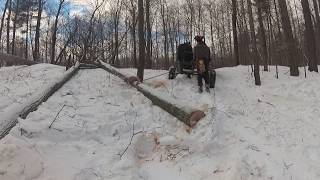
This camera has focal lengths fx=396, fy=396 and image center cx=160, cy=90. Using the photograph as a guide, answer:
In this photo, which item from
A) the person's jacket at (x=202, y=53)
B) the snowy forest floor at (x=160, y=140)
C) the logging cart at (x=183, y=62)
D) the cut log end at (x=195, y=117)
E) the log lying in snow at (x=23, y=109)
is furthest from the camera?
the logging cart at (x=183, y=62)

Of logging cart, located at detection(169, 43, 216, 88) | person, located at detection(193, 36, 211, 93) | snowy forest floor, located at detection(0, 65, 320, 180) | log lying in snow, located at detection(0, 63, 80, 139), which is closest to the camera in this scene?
snowy forest floor, located at detection(0, 65, 320, 180)

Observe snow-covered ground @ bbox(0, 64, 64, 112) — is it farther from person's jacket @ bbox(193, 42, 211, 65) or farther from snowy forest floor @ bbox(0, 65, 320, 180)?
person's jacket @ bbox(193, 42, 211, 65)

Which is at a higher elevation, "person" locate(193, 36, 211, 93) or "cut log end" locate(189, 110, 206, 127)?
"person" locate(193, 36, 211, 93)

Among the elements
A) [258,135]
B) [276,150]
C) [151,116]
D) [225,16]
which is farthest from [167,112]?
[225,16]

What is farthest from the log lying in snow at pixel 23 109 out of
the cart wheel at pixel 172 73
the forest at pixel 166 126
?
the cart wheel at pixel 172 73

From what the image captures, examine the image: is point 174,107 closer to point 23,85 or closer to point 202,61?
point 202,61

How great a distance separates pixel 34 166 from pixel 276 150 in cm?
449

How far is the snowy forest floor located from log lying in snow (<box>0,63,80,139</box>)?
0.15 m

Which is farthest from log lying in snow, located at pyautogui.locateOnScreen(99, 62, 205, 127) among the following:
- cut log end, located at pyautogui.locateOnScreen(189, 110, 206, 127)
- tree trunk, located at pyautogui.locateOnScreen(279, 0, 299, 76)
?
tree trunk, located at pyautogui.locateOnScreen(279, 0, 299, 76)

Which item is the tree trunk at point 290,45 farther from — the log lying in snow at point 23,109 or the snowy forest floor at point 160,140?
the log lying in snow at point 23,109

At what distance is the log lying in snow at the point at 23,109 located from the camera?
7.75 metres

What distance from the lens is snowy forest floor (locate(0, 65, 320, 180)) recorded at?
683 cm

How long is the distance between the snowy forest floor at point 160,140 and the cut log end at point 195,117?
5.2 inches

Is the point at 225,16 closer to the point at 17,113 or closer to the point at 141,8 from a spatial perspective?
the point at 141,8
